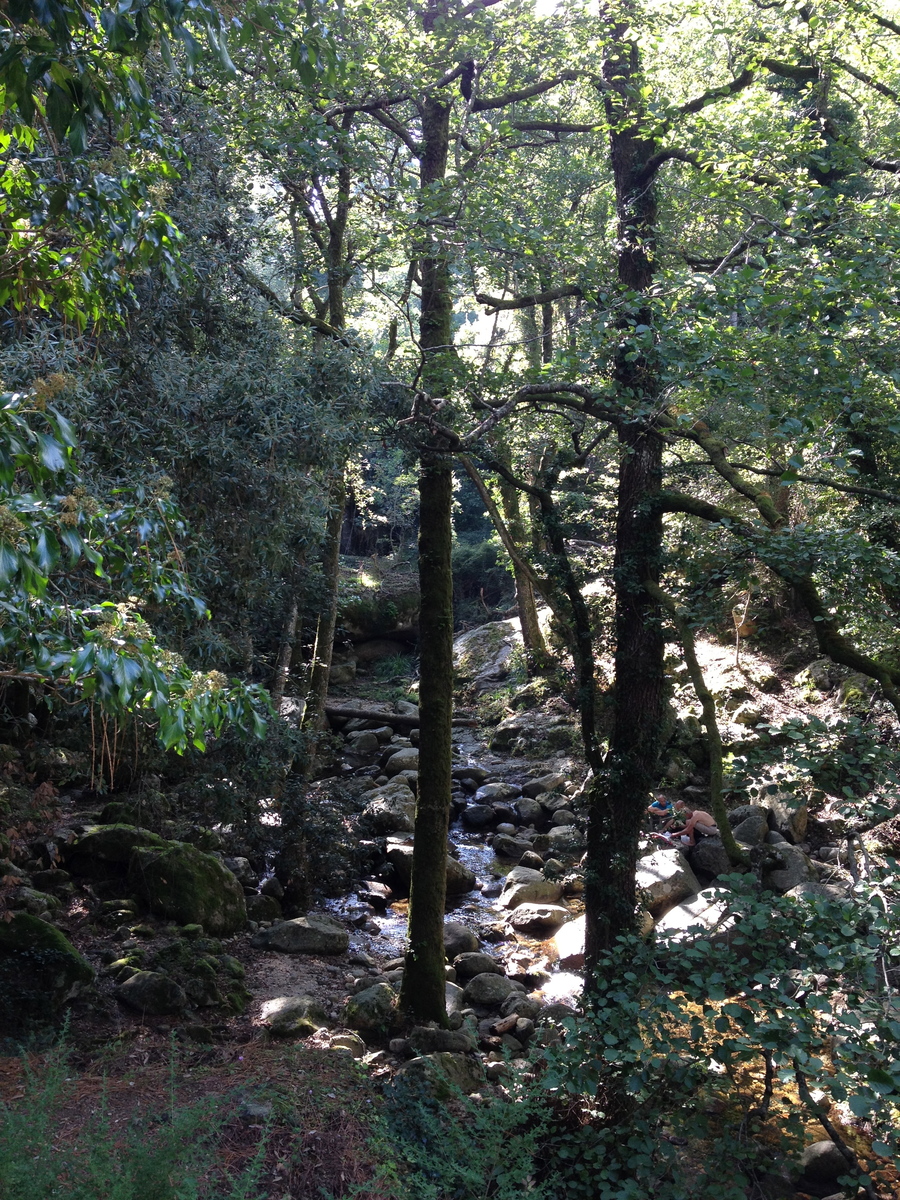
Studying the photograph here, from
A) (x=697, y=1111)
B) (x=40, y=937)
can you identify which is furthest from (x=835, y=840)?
(x=40, y=937)

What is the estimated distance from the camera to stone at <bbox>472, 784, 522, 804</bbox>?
14.0 meters

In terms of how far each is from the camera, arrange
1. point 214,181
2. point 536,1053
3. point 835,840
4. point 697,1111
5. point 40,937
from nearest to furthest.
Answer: point 697,1111 → point 536,1053 → point 40,937 → point 214,181 → point 835,840

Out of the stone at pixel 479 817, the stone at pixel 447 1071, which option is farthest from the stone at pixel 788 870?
the stone at pixel 479 817

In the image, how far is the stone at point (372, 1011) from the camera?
6973 millimetres

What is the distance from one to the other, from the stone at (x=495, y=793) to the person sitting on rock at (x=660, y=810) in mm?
3223

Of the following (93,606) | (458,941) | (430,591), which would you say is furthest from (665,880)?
(93,606)

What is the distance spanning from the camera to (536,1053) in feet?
15.1

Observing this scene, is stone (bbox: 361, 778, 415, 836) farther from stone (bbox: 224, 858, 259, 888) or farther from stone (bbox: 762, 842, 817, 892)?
stone (bbox: 762, 842, 817, 892)

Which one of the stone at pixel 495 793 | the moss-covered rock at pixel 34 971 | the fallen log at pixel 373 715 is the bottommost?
the stone at pixel 495 793

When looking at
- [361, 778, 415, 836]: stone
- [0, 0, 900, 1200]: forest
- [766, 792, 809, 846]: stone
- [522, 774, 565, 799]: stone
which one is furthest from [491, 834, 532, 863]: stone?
[766, 792, 809, 846]: stone

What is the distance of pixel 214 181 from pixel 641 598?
16.4 feet

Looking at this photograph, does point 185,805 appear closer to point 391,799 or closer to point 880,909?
point 391,799

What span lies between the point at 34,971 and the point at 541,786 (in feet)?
30.8

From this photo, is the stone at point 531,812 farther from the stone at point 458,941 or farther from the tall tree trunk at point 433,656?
the tall tree trunk at point 433,656
